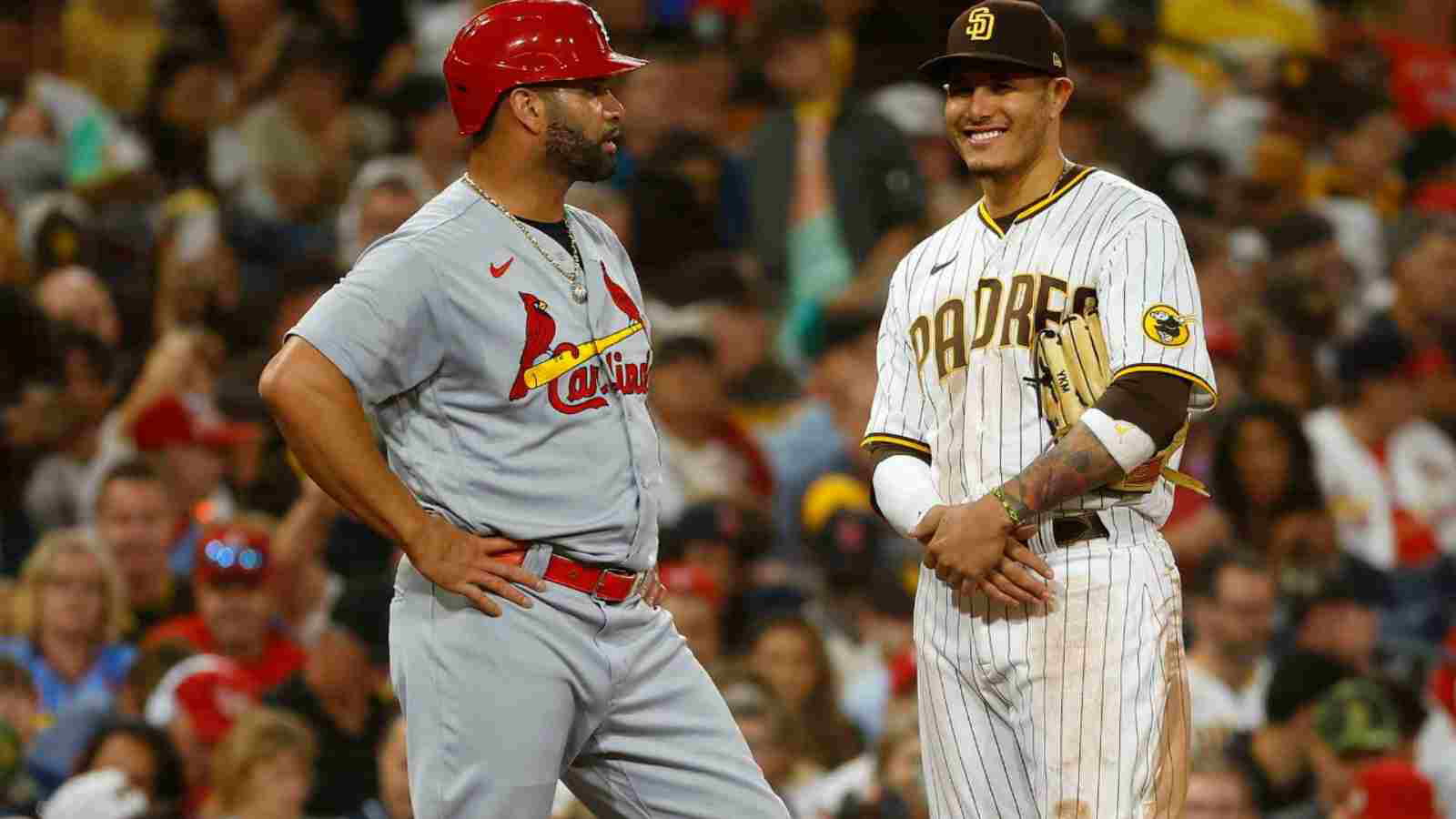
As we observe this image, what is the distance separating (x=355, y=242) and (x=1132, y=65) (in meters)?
4.57

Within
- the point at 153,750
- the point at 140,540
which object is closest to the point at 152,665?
the point at 140,540

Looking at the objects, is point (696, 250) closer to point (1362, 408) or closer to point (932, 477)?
point (1362, 408)

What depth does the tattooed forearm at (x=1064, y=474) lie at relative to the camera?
4574 mm

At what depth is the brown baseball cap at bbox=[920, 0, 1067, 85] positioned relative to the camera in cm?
477

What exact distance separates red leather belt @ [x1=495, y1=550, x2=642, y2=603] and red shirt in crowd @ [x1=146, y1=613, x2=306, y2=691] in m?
3.66

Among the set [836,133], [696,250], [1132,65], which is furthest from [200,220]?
[1132,65]

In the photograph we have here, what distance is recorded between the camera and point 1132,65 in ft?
40.6

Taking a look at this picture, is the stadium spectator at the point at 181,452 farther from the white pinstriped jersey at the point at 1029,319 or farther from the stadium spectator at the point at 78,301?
the white pinstriped jersey at the point at 1029,319

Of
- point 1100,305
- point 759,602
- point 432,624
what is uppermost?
point 1100,305

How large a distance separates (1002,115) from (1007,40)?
0.51ft

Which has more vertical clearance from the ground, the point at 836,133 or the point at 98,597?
the point at 836,133

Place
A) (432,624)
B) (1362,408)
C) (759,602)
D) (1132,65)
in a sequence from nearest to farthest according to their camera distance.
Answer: (432,624) < (759,602) < (1362,408) < (1132,65)

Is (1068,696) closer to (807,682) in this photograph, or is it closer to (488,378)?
(488,378)

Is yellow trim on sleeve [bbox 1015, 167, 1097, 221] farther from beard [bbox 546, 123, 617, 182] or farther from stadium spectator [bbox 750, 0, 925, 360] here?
stadium spectator [bbox 750, 0, 925, 360]
